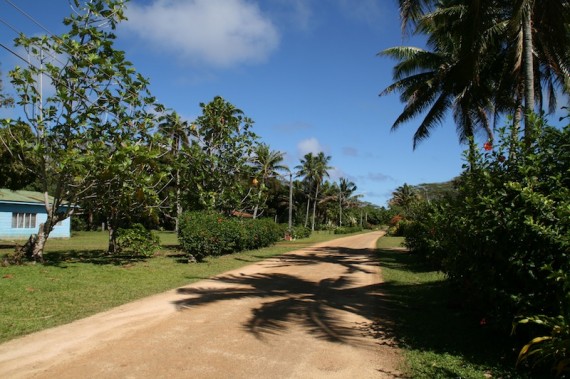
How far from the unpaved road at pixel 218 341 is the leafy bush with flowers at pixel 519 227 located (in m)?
1.44

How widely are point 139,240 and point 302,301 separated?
899 centimetres

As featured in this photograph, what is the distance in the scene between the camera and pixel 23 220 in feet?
101

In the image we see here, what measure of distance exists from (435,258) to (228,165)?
11555mm

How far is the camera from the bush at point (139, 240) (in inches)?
614

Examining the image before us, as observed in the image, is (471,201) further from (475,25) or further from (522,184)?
(475,25)

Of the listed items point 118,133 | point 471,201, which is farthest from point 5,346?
point 118,133

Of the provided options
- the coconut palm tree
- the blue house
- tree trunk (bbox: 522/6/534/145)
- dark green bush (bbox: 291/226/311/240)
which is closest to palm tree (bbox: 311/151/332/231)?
the coconut palm tree

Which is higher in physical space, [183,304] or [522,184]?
[522,184]

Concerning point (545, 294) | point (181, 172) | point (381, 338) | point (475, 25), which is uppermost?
point (475, 25)

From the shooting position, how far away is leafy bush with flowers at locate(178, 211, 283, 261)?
15.3m

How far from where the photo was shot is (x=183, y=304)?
316 inches

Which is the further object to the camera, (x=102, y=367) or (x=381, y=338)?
(x=381, y=338)

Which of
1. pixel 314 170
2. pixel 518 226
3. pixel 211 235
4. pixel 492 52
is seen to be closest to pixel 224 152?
pixel 211 235

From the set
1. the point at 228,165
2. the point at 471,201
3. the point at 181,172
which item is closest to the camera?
the point at 471,201
